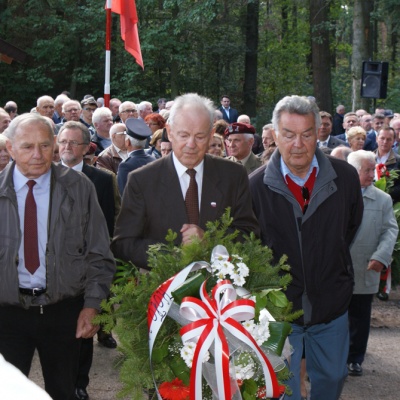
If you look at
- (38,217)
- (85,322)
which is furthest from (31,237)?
(85,322)

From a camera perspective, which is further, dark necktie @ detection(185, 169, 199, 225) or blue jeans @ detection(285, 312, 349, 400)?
blue jeans @ detection(285, 312, 349, 400)

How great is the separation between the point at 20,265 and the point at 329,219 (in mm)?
→ 1927

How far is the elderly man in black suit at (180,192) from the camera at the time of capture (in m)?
4.69

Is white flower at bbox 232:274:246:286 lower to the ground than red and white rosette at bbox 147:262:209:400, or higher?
higher

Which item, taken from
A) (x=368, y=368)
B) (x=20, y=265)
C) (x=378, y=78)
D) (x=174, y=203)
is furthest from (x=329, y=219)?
(x=378, y=78)

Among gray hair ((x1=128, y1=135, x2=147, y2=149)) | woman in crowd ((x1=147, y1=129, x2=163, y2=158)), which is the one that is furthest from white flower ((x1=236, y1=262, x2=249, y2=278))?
woman in crowd ((x1=147, y1=129, x2=163, y2=158))

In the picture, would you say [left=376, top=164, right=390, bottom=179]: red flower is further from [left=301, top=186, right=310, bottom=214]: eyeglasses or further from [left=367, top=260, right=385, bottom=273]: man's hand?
[left=301, top=186, right=310, bottom=214]: eyeglasses

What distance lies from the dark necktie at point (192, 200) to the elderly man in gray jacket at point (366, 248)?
2924 mm

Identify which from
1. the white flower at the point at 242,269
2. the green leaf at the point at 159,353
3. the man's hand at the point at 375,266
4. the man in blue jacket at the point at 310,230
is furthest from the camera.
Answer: the man's hand at the point at 375,266

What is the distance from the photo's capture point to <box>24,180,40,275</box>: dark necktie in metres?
4.54

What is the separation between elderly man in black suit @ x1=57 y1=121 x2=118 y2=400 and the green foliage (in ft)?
8.38

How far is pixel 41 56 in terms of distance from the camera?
1185 inches

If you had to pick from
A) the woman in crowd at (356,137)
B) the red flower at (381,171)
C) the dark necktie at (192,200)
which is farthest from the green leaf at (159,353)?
the woman in crowd at (356,137)

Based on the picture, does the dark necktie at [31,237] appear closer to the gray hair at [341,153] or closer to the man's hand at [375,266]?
the man's hand at [375,266]
